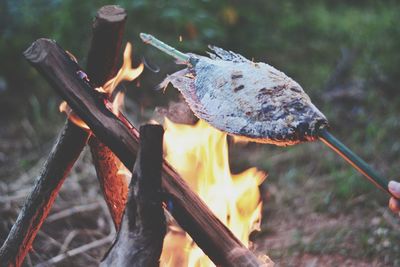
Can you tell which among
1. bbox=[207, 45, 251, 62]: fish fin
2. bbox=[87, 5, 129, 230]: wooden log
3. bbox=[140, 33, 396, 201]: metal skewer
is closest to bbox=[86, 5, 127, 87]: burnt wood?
bbox=[87, 5, 129, 230]: wooden log

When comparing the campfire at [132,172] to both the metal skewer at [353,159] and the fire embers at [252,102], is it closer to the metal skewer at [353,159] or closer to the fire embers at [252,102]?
the fire embers at [252,102]

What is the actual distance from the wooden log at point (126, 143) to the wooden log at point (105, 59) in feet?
0.25

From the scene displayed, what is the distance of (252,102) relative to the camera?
5.11 ft

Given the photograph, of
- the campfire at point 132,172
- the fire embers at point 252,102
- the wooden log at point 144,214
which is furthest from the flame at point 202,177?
the wooden log at point 144,214

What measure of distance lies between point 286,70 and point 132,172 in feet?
13.6

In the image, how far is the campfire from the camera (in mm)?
1531

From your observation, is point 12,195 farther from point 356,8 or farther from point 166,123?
point 356,8

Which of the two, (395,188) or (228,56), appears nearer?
(395,188)

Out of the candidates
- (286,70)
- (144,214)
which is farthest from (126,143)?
(286,70)

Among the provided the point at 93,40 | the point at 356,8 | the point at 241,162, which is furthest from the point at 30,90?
the point at 356,8

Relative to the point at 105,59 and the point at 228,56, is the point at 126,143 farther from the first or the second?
the point at 228,56

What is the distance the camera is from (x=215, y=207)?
2.09 meters

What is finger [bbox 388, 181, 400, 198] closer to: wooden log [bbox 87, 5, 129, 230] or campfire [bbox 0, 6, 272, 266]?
campfire [bbox 0, 6, 272, 266]

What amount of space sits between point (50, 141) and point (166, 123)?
2373 millimetres
